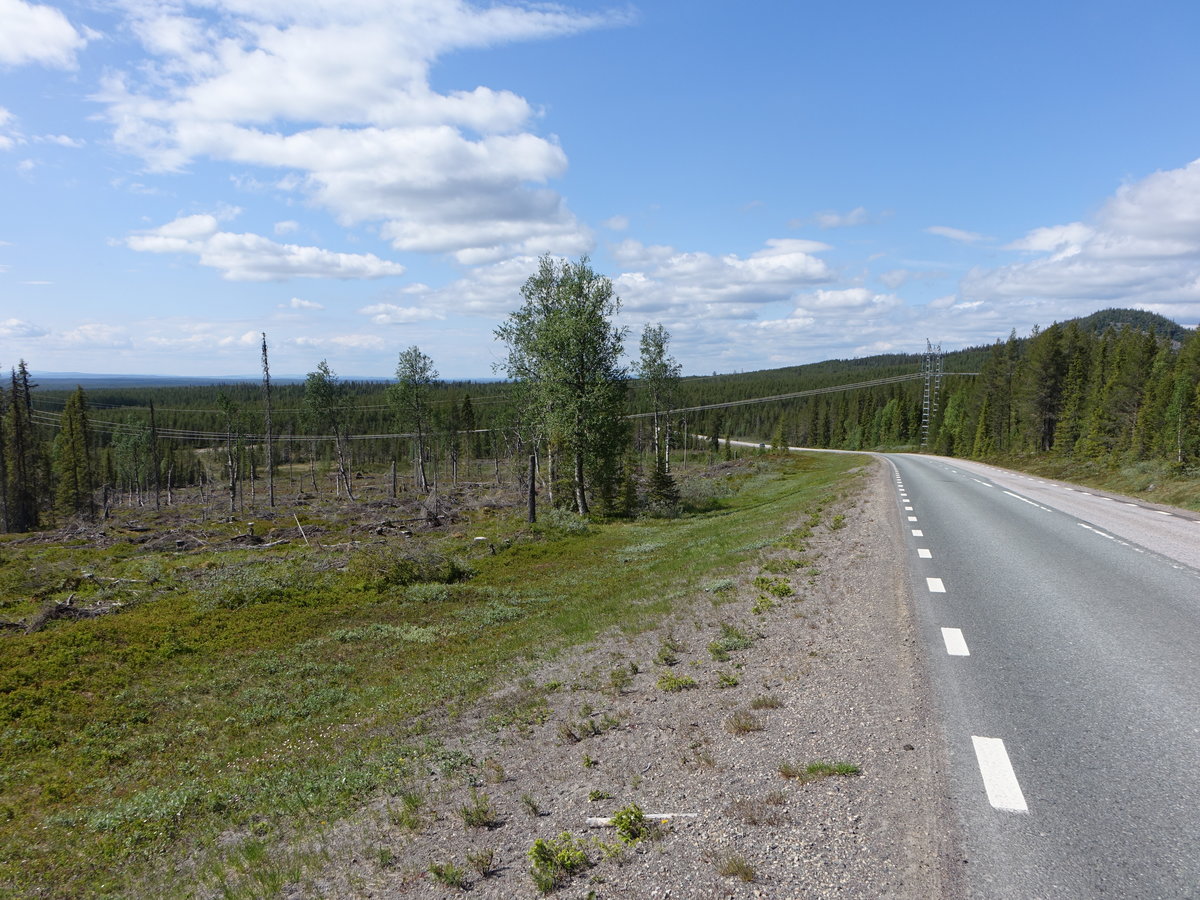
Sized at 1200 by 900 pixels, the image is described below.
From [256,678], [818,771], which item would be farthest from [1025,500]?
[256,678]

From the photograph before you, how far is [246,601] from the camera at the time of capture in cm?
2136

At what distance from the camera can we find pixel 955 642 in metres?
8.69

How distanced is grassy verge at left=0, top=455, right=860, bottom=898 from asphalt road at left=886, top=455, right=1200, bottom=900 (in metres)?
6.03

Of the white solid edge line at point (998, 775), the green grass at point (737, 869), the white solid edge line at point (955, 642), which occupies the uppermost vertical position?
the white solid edge line at point (998, 775)

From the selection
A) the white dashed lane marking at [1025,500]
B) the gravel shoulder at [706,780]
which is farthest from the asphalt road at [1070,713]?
the white dashed lane marking at [1025,500]

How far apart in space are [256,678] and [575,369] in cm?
2499

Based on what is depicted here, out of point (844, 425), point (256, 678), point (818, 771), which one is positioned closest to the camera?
point (818, 771)

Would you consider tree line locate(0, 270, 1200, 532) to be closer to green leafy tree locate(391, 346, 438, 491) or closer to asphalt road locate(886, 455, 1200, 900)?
green leafy tree locate(391, 346, 438, 491)

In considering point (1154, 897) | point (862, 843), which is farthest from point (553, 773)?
point (1154, 897)

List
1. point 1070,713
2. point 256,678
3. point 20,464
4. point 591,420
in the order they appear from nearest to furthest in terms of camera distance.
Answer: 1. point 1070,713
2. point 256,678
3. point 591,420
4. point 20,464

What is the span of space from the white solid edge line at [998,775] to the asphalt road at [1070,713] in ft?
0.05

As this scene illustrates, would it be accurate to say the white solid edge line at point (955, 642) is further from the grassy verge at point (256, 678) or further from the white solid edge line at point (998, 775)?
the grassy verge at point (256, 678)

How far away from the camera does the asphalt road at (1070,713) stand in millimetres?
4176

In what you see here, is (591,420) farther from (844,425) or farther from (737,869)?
(844,425)
